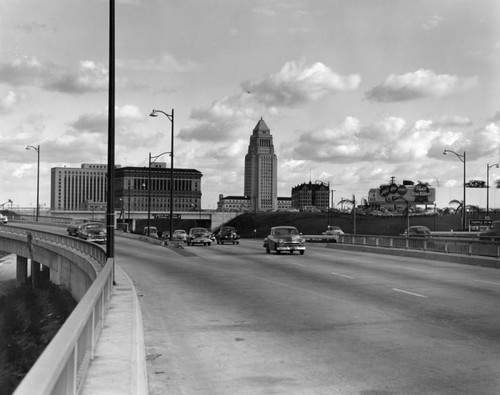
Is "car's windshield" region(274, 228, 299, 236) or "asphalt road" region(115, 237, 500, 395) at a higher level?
"car's windshield" region(274, 228, 299, 236)

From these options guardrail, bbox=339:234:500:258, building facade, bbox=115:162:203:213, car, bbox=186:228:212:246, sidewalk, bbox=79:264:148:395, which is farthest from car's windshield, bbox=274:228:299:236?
building facade, bbox=115:162:203:213

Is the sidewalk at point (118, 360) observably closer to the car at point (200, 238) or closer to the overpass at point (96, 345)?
the overpass at point (96, 345)

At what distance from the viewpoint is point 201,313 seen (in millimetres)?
13477

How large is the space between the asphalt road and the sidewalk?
0.43m

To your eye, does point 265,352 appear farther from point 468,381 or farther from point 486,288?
point 486,288

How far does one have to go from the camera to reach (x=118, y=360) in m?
7.34

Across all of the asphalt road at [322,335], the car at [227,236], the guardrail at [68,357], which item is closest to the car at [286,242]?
the asphalt road at [322,335]

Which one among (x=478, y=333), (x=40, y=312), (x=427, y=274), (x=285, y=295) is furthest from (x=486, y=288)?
(x=40, y=312)

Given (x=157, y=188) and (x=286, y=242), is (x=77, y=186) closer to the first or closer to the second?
(x=157, y=188)

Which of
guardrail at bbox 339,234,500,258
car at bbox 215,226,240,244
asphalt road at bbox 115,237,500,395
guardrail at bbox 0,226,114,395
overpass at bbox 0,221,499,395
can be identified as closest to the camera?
guardrail at bbox 0,226,114,395

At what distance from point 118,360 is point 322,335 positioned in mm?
4471

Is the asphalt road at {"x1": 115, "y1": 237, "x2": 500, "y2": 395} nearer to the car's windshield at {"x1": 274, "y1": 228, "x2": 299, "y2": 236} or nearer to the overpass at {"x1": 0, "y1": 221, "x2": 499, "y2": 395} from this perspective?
the overpass at {"x1": 0, "y1": 221, "x2": 499, "y2": 395}

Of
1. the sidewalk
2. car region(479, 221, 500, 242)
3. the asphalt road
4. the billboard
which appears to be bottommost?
the asphalt road

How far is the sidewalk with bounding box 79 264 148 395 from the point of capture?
241 inches
